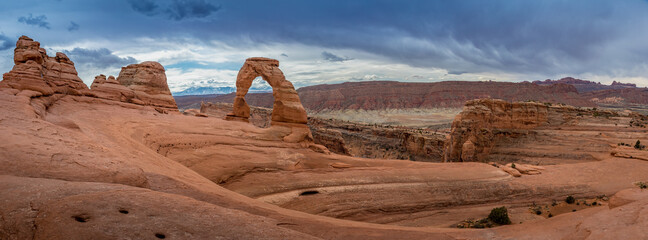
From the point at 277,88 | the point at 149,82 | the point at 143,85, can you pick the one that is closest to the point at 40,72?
the point at 143,85

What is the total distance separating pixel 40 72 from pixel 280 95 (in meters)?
16.1

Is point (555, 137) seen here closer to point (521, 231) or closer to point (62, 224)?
point (521, 231)

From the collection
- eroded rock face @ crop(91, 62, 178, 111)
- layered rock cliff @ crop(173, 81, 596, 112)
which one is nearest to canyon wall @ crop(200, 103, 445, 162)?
eroded rock face @ crop(91, 62, 178, 111)

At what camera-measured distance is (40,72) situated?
2036 cm

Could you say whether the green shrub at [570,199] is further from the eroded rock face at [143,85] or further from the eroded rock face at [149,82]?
the eroded rock face at [149,82]

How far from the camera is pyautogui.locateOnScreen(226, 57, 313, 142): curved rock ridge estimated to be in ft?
79.8

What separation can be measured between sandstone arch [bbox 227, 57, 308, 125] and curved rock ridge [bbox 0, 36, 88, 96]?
12193mm

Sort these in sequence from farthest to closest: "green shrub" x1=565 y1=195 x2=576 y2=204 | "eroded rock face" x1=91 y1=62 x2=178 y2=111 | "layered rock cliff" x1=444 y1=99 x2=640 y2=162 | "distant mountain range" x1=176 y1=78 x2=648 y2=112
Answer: "distant mountain range" x1=176 y1=78 x2=648 y2=112 < "layered rock cliff" x1=444 y1=99 x2=640 y2=162 < "eroded rock face" x1=91 y1=62 x2=178 y2=111 < "green shrub" x1=565 y1=195 x2=576 y2=204

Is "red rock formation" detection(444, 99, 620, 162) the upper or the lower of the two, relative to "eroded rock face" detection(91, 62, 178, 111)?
lower

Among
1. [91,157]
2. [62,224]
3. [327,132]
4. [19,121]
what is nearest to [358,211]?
[91,157]

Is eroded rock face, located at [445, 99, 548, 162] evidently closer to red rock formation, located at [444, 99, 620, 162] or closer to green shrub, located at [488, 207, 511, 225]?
red rock formation, located at [444, 99, 620, 162]

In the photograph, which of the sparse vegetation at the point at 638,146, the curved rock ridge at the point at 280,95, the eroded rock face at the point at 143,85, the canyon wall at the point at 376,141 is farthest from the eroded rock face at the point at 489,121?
the eroded rock face at the point at 143,85

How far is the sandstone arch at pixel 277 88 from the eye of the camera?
2480 centimetres

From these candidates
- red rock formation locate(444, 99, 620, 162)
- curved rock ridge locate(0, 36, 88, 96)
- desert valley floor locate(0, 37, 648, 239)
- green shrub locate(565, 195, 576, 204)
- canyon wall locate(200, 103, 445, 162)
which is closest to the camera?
desert valley floor locate(0, 37, 648, 239)
